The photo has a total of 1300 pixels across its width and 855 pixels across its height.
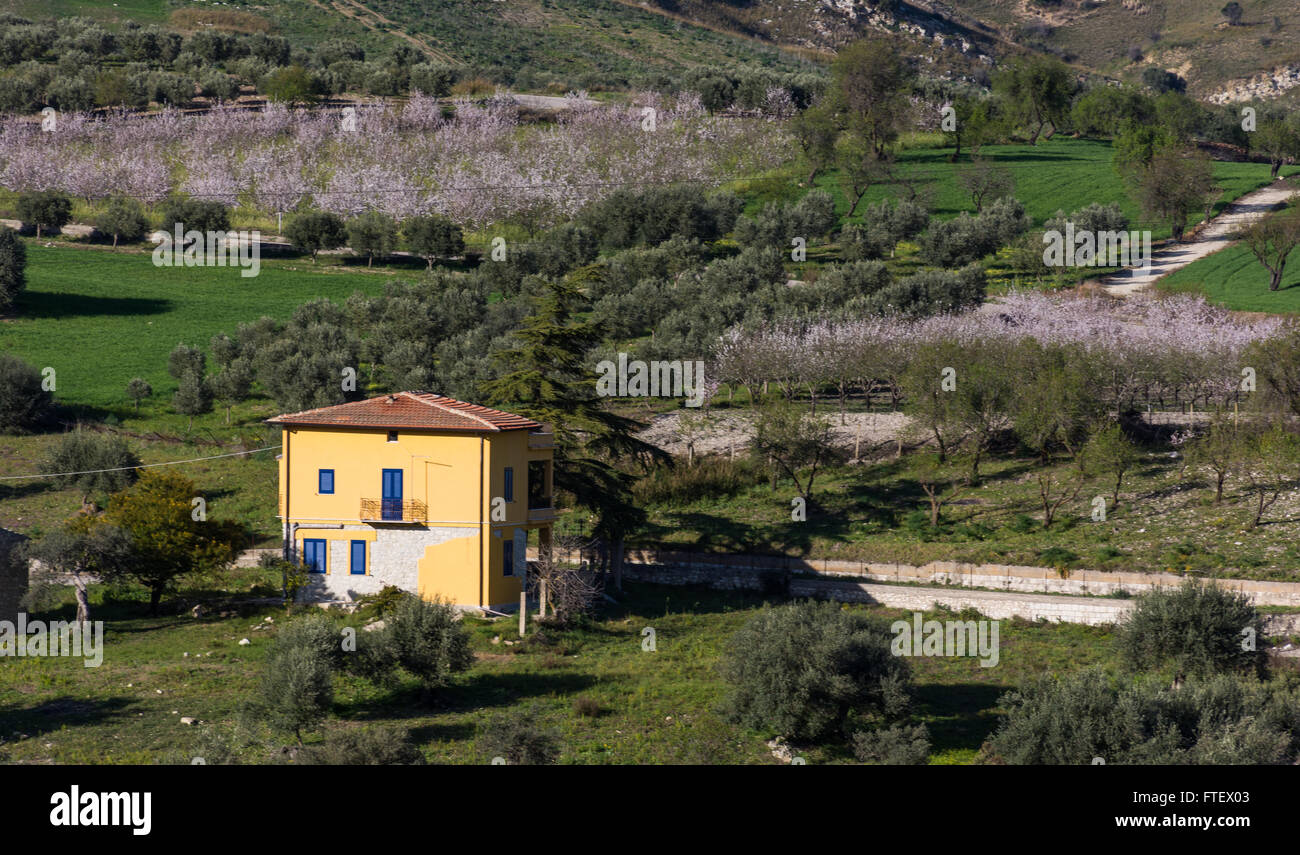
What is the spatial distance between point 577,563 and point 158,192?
210ft

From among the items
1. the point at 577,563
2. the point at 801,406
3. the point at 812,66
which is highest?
the point at 812,66

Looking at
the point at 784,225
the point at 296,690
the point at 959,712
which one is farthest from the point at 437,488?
the point at 784,225

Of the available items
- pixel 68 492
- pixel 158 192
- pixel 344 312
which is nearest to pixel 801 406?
pixel 344 312

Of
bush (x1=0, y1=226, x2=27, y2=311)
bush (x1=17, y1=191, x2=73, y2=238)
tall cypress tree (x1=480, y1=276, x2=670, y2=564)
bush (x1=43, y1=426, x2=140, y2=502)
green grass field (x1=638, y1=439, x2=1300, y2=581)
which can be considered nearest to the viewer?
green grass field (x1=638, y1=439, x2=1300, y2=581)

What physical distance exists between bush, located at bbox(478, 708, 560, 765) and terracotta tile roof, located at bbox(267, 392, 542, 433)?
13142mm

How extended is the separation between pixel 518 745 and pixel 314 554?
15340 millimetres

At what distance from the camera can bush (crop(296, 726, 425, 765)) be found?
23.8 metres

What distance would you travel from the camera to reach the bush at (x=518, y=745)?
2556 centimetres

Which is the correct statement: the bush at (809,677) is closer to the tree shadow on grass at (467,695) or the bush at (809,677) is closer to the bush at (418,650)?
the tree shadow on grass at (467,695)

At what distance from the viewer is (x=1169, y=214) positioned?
8762 cm

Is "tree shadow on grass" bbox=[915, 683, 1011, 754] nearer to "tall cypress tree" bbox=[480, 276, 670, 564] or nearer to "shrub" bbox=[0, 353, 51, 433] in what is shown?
"tall cypress tree" bbox=[480, 276, 670, 564]

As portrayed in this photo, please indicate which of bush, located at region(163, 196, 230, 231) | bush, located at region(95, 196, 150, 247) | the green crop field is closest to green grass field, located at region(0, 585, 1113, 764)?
the green crop field
